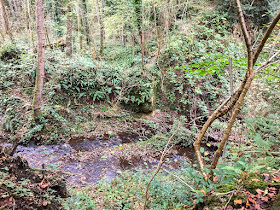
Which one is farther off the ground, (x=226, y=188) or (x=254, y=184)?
(x=254, y=184)

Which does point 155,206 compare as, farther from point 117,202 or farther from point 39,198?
point 39,198

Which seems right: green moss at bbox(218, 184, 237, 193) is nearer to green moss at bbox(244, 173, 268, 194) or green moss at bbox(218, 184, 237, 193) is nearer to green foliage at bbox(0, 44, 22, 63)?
green moss at bbox(244, 173, 268, 194)

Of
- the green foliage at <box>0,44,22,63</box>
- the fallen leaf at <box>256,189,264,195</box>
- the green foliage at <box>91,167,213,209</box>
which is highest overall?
the green foliage at <box>0,44,22,63</box>

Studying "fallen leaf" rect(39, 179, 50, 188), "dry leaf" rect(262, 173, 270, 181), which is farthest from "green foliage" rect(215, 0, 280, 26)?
"fallen leaf" rect(39, 179, 50, 188)

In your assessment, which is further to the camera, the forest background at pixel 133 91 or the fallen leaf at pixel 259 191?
the forest background at pixel 133 91

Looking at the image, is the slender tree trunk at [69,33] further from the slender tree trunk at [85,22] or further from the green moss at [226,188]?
the green moss at [226,188]

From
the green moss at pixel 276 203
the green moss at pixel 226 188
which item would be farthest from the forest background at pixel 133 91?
the green moss at pixel 276 203

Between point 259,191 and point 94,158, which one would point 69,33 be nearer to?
point 94,158

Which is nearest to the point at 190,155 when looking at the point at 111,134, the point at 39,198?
the point at 111,134

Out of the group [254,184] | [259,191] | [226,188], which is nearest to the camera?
[259,191]

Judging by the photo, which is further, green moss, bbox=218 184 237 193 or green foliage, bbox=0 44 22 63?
green foliage, bbox=0 44 22 63

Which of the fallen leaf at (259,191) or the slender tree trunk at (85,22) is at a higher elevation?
the slender tree trunk at (85,22)

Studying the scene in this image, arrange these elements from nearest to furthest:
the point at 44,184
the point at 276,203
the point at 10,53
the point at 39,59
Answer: the point at 276,203 < the point at 44,184 < the point at 39,59 < the point at 10,53

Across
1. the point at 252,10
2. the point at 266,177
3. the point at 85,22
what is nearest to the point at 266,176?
the point at 266,177
